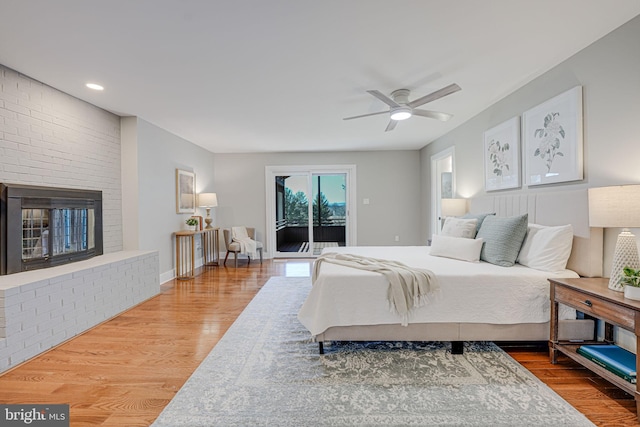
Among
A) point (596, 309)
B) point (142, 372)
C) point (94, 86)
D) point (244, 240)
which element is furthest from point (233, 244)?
point (596, 309)

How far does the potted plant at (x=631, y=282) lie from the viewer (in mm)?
1662

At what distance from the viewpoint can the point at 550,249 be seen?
2.37 m

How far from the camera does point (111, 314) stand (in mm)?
3137

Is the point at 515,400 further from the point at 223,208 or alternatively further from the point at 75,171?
the point at 223,208

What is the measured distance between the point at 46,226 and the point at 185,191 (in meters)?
2.45

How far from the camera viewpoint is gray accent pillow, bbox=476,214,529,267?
2572 mm

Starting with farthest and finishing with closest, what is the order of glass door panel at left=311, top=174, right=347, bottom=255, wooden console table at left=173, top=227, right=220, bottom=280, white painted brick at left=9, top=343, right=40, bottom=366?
glass door panel at left=311, top=174, right=347, bottom=255 → wooden console table at left=173, top=227, right=220, bottom=280 → white painted brick at left=9, top=343, right=40, bottom=366

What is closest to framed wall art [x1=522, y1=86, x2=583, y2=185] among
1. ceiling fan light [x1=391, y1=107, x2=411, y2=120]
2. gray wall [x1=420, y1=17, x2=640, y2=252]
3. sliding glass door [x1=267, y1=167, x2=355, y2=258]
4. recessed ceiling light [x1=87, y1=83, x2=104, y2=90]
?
gray wall [x1=420, y1=17, x2=640, y2=252]

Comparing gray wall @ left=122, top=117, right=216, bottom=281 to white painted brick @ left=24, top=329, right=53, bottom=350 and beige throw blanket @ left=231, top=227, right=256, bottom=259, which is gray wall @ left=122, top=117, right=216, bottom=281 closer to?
beige throw blanket @ left=231, top=227, right=256, bottom=259

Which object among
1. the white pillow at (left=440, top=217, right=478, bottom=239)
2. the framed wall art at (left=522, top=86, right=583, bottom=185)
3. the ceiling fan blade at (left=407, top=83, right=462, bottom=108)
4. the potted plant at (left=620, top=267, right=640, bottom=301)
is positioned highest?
the ceiling fan blade at (left=407, top=83, right=462, bottom=108)

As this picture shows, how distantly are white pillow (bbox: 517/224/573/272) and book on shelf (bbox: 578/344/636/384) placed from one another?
1.93 feet

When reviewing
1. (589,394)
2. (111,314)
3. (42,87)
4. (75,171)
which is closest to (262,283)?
(111,314)

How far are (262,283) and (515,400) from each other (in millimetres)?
3361

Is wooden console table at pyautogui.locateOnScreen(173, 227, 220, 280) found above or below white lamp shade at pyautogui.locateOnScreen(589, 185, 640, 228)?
below
